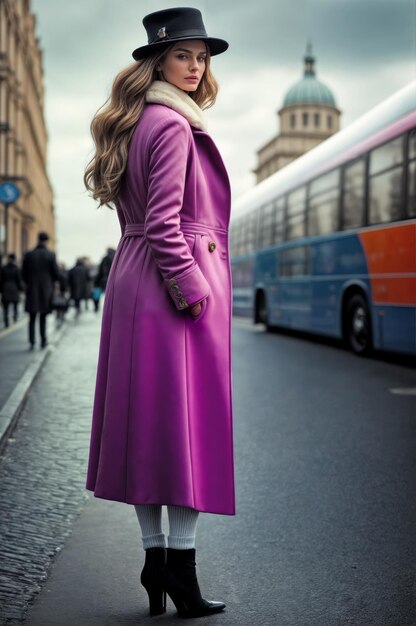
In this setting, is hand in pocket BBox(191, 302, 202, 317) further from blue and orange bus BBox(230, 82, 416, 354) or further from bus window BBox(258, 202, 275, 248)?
bus window BBox(258, 202, 275, 248)

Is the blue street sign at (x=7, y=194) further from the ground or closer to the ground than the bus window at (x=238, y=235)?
further from the ground

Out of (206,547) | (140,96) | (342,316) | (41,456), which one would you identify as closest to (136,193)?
(140,96)

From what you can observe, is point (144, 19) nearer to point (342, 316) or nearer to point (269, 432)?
point (269, 432)

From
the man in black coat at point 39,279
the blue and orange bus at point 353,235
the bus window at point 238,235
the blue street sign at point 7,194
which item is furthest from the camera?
the bus window at point 238,235

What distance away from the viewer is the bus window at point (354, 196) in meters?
13.3

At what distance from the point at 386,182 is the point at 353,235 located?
144 cm

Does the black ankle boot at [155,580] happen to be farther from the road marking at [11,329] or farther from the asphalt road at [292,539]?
the road marking at [11,329]

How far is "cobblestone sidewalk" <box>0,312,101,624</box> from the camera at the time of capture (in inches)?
150

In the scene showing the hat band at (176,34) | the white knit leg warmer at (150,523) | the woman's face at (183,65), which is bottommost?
the white knit leg warmer at (150,523)

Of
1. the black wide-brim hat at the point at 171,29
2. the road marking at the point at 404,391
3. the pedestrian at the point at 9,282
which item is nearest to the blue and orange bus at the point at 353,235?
the road marking at the point at 404,391

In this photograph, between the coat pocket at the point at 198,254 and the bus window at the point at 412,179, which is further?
the bus window at the point at 412,179

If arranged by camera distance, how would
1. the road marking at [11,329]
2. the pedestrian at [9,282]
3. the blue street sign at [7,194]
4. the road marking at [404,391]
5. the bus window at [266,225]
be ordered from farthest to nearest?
the pedestrian at [9,282] → the blue street sign at [7,194] → the bus window at [266,225] → the road marking at [11,329] → the road marking at [404,391]

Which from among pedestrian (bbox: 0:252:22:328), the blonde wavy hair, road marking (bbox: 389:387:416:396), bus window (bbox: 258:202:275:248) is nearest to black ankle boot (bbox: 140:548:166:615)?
the blonde wavy hair

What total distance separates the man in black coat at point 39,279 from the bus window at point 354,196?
453cm
